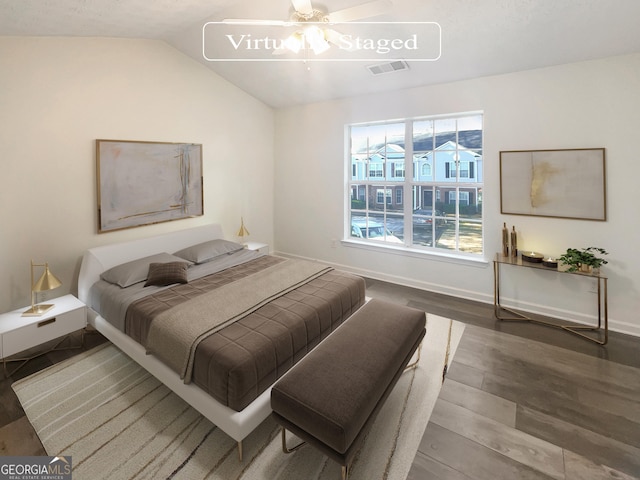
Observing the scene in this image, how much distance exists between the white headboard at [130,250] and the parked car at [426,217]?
2854 mm

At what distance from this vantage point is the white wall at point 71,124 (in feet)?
9.28

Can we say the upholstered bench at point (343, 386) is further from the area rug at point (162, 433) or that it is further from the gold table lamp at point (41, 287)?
the gold table lamp at point (41, 287)

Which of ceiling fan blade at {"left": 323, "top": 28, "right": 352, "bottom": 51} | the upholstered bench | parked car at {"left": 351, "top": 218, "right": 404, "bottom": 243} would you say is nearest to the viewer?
the upholstered bench

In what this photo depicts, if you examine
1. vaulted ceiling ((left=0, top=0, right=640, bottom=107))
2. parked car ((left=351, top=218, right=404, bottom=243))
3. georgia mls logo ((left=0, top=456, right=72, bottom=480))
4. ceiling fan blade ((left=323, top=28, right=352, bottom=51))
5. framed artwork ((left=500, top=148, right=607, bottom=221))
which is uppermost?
vaulted ceiling ((left=0, top=0, right=640, bottom=107))

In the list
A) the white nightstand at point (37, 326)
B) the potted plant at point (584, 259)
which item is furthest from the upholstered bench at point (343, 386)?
the white nightstand at point (37, 326)

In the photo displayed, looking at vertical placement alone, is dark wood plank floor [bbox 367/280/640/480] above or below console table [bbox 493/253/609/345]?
below

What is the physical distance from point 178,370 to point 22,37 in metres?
3.28

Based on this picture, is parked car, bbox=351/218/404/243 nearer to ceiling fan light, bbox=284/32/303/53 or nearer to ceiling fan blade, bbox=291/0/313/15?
ceiling fan light, bbox=284/32/303/53

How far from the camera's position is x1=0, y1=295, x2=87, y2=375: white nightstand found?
95.4 inches

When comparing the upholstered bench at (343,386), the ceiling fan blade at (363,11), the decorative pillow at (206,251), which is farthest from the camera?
the decorative pillow at (206,251)

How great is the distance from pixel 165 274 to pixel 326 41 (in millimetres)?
2535

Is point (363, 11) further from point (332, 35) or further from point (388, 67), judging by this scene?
point (388, 67)

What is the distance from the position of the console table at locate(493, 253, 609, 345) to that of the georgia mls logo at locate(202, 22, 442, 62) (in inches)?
92.5

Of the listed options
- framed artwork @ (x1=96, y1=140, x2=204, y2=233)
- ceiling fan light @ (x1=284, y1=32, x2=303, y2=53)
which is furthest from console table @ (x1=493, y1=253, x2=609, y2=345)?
framed artwork @ (x1=96, y1=140, x2=204, y2=233)
